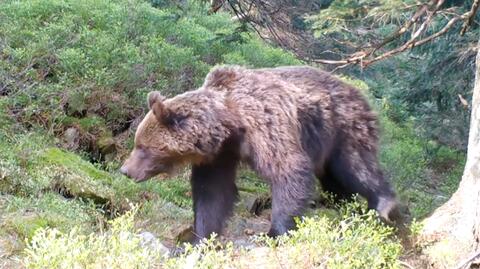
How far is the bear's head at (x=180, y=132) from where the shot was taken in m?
6.12

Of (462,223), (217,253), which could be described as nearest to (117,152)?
(462,223)

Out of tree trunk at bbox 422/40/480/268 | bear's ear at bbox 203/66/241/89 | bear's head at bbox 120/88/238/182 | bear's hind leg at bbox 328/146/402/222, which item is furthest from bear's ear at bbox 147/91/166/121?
tree trunk at bbox 422/40/480/268

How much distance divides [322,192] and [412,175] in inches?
172

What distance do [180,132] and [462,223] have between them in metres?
Answer: 2.49

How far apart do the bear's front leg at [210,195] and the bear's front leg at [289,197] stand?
708 millimetres

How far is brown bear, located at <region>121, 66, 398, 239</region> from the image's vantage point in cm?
598

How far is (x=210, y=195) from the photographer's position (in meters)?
6.53

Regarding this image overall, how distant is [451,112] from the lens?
A: 1185 centimetres

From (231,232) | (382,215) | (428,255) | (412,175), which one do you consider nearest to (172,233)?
(231,232)

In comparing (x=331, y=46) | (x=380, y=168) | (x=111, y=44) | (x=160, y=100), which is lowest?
(x=331, y=46)

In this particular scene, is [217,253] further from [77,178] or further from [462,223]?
[77,178]

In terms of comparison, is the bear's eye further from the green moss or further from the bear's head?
the green moss

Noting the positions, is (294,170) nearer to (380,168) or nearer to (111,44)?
(380,168)

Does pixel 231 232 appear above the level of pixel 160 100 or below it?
below
